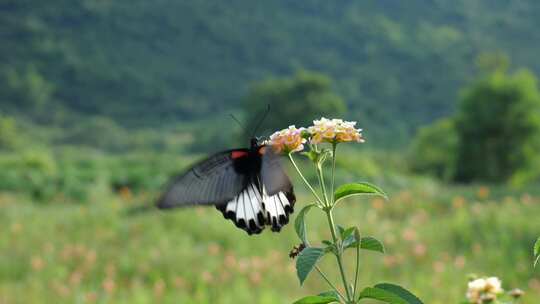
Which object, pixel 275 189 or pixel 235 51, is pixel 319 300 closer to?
pixel 275 189

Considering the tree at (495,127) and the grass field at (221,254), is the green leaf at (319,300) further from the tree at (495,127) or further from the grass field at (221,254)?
the tree at (495,127)

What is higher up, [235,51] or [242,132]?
[235,51]

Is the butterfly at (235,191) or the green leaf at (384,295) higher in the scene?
the butterfly at (235,191)

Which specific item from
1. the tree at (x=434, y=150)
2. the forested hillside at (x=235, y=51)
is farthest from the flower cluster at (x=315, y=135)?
the forested hillside at (x=235, y=51)

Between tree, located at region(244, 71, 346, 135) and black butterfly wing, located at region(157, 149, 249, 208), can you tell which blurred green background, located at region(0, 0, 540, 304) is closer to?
→ tree, located at region(244, 71, 346, 135)

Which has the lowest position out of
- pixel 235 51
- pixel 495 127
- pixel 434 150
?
pixel 495 127

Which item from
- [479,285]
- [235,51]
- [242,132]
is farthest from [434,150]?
[235,51]

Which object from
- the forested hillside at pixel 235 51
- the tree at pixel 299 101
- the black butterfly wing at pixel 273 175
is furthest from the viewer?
the forested hillside at pixel 235 51
